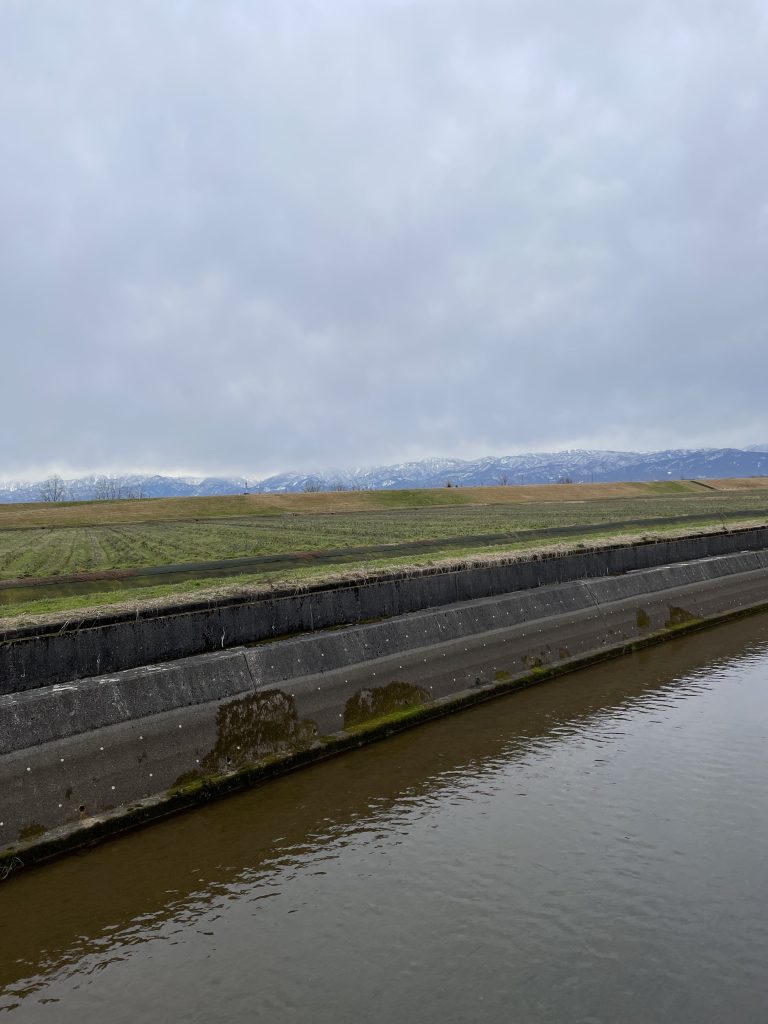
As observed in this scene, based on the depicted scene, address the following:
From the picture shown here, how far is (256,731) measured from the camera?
19859 millimetres

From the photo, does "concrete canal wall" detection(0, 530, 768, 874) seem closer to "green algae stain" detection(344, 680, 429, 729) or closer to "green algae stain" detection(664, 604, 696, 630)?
"green algae stain" detection(344, 680, 429, 729)

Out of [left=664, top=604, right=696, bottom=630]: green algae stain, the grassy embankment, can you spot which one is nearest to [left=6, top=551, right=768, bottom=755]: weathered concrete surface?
[left=664, top=604, right=696, bottom=630]: green algae stain

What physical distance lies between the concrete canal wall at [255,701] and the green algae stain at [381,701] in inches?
1.8

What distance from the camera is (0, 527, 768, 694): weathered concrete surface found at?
2050 cm

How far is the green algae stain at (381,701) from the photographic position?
22359 millimetres

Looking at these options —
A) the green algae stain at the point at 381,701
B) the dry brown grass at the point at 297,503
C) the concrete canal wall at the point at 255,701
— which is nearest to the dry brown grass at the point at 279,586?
the concrete canal wall at the point at 255,701

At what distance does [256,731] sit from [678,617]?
86.7 feet

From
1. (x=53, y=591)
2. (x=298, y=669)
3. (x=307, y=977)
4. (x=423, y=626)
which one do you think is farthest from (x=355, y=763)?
(x=53, y=591)

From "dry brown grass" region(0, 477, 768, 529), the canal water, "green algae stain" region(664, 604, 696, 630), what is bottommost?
the canal water

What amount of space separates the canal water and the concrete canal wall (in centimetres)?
107

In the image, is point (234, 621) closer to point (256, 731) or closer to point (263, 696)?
point (263, 696)

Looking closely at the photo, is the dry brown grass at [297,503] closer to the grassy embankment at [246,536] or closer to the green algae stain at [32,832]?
the grassy embankment at [246,536]

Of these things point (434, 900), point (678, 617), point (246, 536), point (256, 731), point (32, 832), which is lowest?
point (434, 900)

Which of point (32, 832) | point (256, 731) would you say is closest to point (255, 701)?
point (256, 731)
